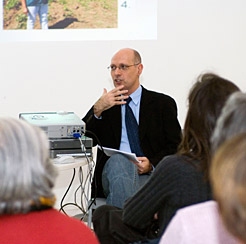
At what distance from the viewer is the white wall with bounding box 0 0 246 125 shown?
3.82 m

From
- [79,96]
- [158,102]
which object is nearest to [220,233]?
[158,102]

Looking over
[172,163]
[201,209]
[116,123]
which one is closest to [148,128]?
[116,123]

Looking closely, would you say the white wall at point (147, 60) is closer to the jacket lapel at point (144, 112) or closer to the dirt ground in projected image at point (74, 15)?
the dirt ground in projected image at point (74, 15)

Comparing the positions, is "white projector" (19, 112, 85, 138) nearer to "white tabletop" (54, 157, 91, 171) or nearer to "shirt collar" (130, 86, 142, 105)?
"white tabletop" (54, 157, 91, 171)

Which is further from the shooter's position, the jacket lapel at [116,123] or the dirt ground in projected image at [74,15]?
the dirt ground in projected image at [74,15]

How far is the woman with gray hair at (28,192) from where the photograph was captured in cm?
122

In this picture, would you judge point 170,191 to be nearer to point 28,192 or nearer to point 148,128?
point 28,192

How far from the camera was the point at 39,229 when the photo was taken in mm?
1293

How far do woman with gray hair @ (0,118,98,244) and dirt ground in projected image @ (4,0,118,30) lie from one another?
2.59 meters

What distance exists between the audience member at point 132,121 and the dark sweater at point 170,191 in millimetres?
1162

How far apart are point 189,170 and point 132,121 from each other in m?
1.51

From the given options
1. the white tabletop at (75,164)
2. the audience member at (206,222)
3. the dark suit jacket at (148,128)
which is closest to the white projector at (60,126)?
the white tabletop at (75,164)

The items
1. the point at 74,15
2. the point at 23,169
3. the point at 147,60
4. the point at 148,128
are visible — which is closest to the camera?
the point at 23,169

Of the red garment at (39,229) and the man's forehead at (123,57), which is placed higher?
the man's forehead at (123,57)
